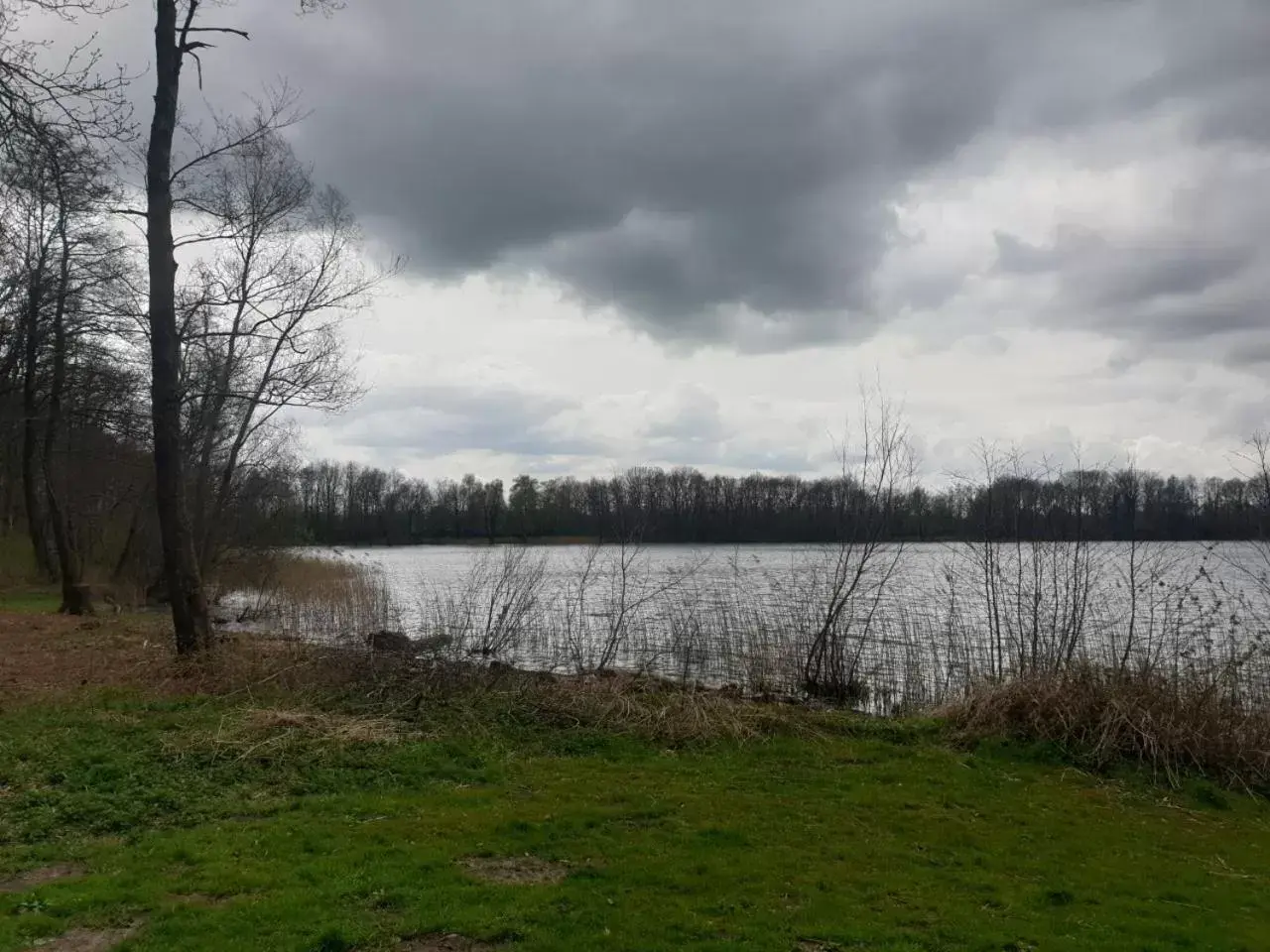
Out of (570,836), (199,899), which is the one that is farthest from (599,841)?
(199,899)

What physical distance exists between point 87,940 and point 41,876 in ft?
3.82

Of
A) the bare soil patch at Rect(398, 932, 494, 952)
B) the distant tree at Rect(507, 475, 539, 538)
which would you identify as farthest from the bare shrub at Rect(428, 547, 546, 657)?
the distant tree at Rect(507, 475, 539, 538)

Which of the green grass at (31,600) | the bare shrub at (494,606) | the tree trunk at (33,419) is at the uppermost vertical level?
the tree trunk at (33,419)

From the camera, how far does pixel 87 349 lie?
20.8m

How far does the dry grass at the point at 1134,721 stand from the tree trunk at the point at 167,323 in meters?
10.4

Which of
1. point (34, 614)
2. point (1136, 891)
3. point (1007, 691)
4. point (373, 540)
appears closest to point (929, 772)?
point (1007, 691)

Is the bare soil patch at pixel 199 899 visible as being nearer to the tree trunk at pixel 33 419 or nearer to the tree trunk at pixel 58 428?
the tree trunk at pixel 33 419

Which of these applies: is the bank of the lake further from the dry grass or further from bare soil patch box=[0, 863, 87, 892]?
the dry grass

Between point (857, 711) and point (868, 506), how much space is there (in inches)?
128

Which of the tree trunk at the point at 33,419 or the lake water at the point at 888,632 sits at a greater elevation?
the tree trunk at the point at 33,419

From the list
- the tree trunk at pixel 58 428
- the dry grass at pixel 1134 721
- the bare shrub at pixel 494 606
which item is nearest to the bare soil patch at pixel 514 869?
the dry grass at pixel 1134 721

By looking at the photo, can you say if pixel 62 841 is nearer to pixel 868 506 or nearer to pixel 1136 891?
pixel 1136 891

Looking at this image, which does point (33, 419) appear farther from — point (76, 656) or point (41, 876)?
point (41, 876)

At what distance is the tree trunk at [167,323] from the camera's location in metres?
11.9
